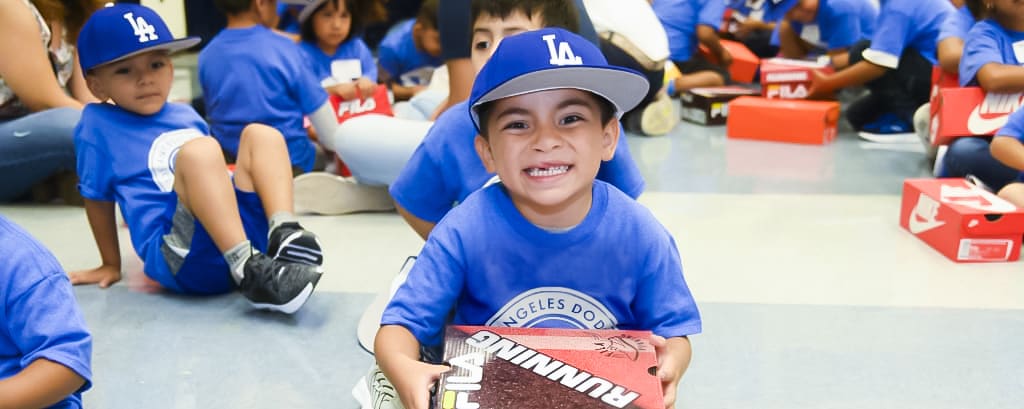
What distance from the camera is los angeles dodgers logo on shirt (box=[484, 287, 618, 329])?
141 cm

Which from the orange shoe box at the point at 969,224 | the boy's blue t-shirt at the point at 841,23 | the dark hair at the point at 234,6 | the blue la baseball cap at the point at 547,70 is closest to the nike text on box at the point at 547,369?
the blue la baseball cap at the point at 547,70

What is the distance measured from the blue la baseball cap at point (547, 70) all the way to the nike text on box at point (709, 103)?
3.37 meters

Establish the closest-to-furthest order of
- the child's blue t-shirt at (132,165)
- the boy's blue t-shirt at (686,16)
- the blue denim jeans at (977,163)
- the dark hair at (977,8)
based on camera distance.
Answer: the child's blue t-shirt at (132,165)
the blue denim jeans at (977,163)
the dark hair at (977,8)
the boy's blue t-shirt at (686,16)

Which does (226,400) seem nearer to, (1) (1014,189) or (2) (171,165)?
(2) (171,165)

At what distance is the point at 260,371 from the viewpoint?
76.5 inches

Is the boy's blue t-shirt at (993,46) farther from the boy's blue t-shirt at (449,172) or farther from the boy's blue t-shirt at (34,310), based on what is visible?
the boy's blue t-shirt at (34,310)

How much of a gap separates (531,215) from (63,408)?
728 mm

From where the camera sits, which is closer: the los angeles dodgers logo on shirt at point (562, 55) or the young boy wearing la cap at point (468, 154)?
the los angeles dodgers logo on shirt at point (562, 55)

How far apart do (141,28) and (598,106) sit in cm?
130

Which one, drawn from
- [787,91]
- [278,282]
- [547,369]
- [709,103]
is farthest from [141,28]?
[787,91]

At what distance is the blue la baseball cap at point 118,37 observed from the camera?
2.21 metres

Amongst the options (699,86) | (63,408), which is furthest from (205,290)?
(699,86)

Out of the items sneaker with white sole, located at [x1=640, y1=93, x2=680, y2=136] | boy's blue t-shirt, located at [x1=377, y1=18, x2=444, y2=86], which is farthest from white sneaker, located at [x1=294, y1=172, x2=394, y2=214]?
sneaker with white sole, located at [x1=640, y1=93, x2=680, y2=136]

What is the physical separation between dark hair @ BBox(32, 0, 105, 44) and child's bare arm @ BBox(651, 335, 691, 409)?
8.19ft
